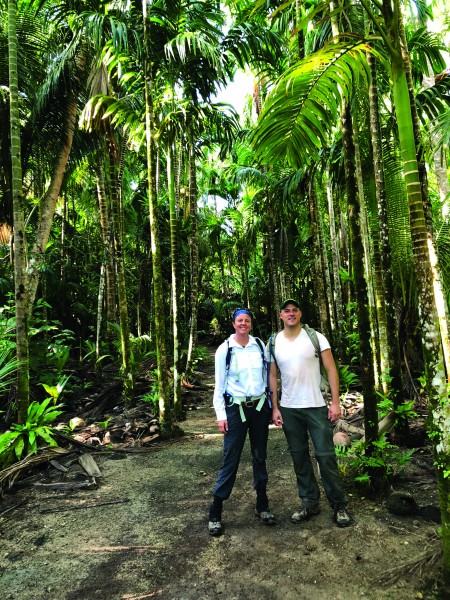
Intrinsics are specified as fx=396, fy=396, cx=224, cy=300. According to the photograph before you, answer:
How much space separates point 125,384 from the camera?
7.83 metres

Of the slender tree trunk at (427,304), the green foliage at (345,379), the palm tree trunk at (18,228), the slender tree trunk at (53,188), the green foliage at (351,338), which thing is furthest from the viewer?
the green foliage at (351,338)

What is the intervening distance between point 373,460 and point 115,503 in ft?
8.89

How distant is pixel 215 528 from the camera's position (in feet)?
11.3

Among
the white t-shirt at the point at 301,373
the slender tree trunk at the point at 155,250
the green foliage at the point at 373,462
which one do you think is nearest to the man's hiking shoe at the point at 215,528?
the white t-shirt at the point at 301,373

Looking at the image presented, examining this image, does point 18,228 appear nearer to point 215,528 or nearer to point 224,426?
point 224,426

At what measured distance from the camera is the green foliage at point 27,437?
4973mm

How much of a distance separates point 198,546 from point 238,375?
1.44 meters

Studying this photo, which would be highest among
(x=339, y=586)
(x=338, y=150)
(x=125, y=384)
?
(x=338, y=150)

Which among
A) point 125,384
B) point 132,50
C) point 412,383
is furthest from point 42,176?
point 412,383

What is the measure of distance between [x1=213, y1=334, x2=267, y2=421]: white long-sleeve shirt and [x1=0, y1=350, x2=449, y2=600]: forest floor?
1107 millimetres

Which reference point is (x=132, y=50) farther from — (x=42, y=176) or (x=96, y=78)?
(x=42, y=176)

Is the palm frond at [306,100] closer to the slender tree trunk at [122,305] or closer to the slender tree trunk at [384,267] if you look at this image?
the slender tree trunk at [384,267]

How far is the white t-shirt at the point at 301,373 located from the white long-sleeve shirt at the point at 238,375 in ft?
0.74

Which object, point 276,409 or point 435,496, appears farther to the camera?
point 435,496
